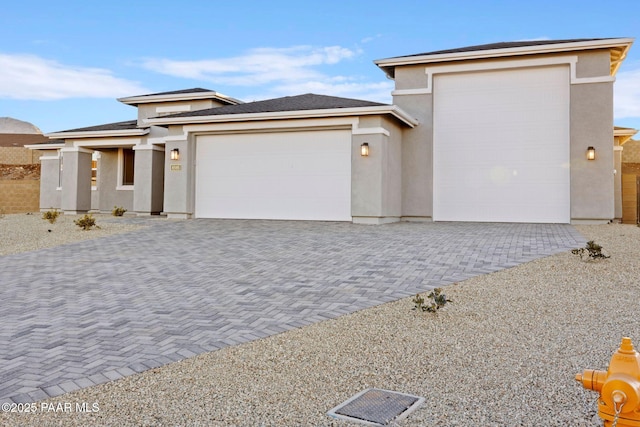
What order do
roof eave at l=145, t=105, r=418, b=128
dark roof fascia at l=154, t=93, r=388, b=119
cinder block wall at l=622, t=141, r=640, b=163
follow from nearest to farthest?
roof eave at l=145, t=105, r=418, b=128
dark roof fascia at l=154, t=93, r=388, b=119
cinder block wall at l=622, t=141, r=640, b=163

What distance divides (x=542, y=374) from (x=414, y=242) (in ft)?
21.6

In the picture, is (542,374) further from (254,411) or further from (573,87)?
(573,87)

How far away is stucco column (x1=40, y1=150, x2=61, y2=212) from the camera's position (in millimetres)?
22203

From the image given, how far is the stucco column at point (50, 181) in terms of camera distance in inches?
874

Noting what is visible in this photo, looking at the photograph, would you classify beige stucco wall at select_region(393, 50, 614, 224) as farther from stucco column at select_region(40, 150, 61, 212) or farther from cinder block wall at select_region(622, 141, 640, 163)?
stucco column at select_region(40, 150, 61, 212)

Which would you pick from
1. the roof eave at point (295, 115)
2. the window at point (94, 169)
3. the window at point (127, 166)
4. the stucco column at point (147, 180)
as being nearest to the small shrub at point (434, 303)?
the roof eave at point (295, 115)

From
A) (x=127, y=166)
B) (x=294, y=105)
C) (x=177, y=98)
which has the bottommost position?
(x=127, y=166)

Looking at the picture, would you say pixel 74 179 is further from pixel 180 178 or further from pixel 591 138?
pixel 591 138

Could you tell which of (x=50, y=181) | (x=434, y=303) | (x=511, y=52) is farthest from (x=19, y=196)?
(x=434, y=303)

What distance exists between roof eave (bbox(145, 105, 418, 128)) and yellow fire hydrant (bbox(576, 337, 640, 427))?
12.1m

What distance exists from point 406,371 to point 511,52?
13810mm

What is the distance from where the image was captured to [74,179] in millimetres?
19547

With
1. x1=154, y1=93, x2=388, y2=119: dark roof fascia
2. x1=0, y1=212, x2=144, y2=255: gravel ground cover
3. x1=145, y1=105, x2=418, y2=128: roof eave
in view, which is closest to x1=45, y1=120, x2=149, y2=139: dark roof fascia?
x1=145, y1=105, x2=418, y2=128: roof eave

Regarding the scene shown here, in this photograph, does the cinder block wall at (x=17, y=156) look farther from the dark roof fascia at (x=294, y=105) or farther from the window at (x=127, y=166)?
the dark roof fascia at (x=294, y=105)
